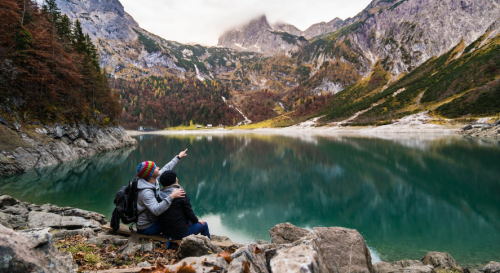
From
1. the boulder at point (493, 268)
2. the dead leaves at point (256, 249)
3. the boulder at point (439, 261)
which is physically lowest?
the boulder at point (439, 261)

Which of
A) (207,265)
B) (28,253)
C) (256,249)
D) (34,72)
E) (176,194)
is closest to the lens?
(28,253)

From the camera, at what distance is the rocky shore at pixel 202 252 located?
9.05 ft

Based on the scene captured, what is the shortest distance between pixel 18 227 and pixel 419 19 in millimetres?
262710

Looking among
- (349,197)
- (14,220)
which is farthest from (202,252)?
(349,197)

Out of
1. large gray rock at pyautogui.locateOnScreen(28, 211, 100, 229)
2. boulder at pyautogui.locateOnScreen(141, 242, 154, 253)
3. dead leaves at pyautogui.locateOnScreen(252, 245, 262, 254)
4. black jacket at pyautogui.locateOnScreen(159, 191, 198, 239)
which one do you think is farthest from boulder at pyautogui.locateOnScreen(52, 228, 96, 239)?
dead leaves at pyautogui.locateOnScreen(252, 245, 262, 254)

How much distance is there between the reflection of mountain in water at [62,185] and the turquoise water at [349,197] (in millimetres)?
68

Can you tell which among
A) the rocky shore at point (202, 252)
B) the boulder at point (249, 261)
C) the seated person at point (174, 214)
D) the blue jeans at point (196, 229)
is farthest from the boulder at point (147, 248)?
the boulder at point (249, 261)

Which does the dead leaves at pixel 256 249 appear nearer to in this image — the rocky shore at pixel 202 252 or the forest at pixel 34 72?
the rocky shore at pixel 202 252

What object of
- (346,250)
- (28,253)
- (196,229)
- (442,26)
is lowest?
(346,250)

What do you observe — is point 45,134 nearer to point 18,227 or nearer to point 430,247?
point 18,227

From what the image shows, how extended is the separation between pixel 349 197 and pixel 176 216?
51.0 ft

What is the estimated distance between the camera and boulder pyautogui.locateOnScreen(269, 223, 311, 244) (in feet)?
24.4

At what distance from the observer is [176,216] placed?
6.25 m

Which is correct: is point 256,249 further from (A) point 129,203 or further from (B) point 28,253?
(A) point 129,203
